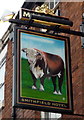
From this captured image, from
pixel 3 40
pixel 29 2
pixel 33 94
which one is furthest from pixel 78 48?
pixel 3 40

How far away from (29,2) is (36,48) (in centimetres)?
712

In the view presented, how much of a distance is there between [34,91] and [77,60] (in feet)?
8.82

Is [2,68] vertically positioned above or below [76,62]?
below

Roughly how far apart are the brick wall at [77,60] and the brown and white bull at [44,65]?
1180 millimetres

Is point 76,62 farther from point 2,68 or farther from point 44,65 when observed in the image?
point 2,68

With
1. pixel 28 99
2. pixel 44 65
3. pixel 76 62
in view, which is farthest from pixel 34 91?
pixel 76 62

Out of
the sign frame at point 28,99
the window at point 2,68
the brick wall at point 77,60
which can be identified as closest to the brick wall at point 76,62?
the brick wall at point 77,60

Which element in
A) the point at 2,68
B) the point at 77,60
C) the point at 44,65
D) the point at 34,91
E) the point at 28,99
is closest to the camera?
the point at 28,99

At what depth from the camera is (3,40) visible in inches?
859

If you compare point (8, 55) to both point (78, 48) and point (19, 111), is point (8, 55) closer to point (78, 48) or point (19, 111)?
point (19, 111)

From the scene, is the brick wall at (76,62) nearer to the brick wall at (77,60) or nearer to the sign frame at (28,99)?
the brick wall at (77,60)

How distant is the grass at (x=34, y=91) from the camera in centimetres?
1191

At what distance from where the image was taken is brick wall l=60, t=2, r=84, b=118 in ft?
44.3

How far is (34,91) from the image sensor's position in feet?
39.4
